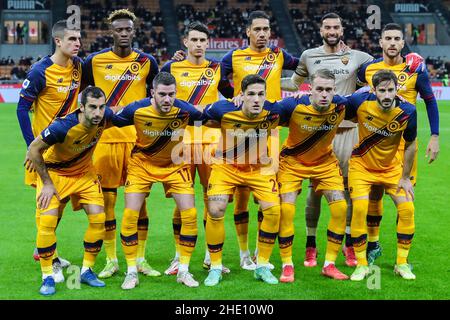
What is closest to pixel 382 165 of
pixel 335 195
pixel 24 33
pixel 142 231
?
pixel 335 195

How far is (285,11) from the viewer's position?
43.8 m

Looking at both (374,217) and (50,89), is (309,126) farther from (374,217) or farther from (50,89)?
(50,89)

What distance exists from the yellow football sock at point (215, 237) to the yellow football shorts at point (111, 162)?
106cm

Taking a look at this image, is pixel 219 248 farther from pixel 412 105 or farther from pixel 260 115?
pixel 412 105

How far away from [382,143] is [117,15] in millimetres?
2821

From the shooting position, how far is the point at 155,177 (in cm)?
643

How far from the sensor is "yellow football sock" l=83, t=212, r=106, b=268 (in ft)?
20.4

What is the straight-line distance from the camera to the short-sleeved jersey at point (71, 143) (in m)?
6.02

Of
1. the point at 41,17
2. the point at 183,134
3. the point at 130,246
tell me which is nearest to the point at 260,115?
the point at 183,134

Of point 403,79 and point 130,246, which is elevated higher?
point 403,79

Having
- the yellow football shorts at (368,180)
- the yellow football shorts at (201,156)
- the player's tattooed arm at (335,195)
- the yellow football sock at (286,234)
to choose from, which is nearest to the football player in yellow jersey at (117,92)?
the yellow football shorts at (201,156)

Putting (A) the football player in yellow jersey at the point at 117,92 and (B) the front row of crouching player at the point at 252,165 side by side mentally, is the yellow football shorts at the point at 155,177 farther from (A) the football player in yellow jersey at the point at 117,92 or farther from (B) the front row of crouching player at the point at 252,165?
(A) the football player in yellow jersey at the point at 117,92

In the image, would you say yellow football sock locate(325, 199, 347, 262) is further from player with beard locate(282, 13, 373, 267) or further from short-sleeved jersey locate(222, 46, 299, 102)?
short-sleeved jersey locate(222, 46, 299, 102)

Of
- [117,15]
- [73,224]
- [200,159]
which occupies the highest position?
[117,15]
